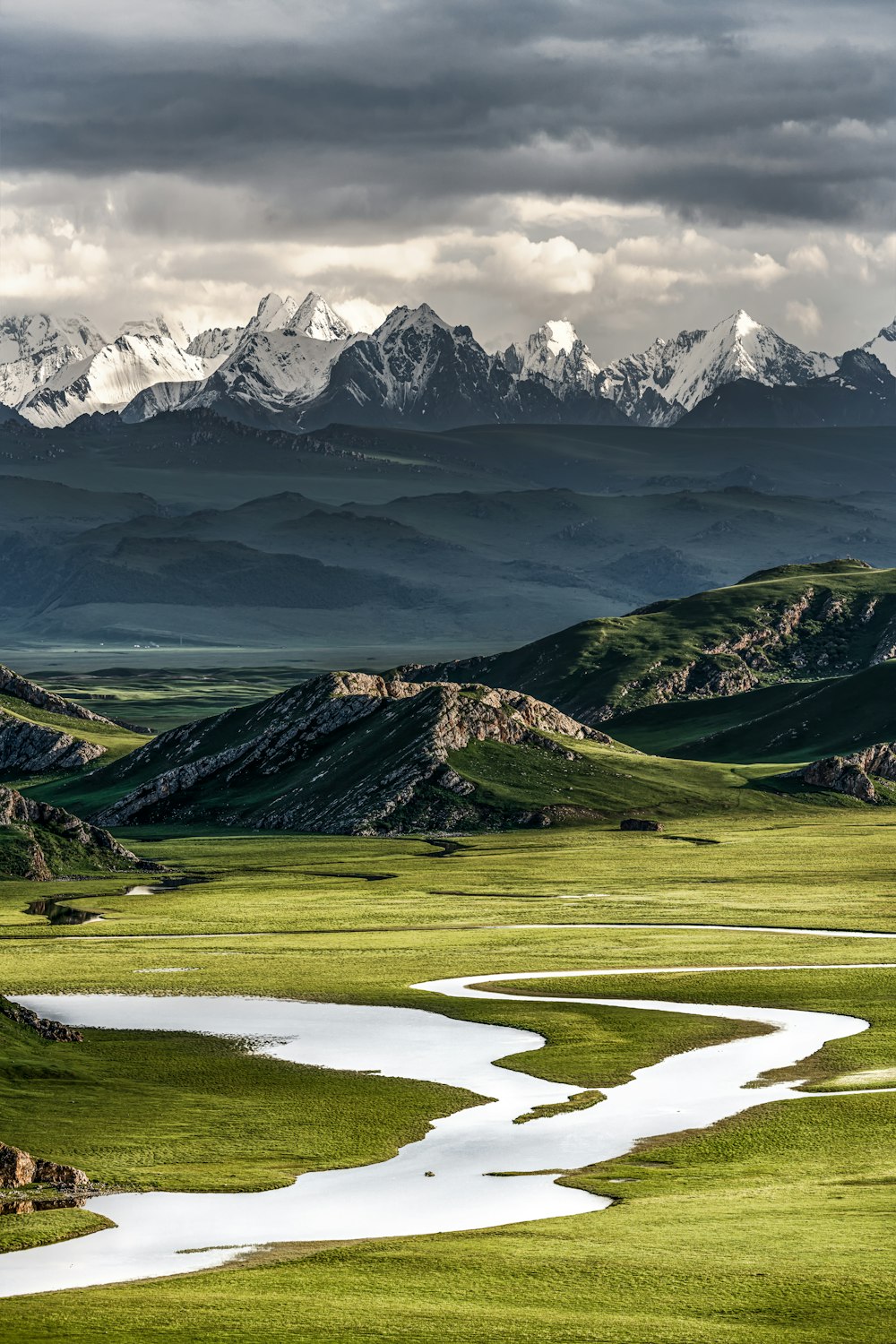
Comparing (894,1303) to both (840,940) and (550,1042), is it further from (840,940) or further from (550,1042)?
(840,940)

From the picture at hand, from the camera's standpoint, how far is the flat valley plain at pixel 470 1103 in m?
40.3

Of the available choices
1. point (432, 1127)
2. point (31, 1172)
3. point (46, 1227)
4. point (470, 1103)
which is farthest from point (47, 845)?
point (46, 1227)

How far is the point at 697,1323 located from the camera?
39.0 m

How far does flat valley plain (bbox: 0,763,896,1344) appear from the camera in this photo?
132 feet

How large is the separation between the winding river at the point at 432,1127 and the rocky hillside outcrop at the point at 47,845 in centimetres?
7458

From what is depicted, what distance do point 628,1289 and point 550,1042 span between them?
135 ft

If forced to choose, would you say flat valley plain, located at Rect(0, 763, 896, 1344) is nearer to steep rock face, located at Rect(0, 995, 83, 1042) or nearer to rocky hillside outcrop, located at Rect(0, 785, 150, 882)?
steep rock face, located at Rect(0, 995, 83, 1042)

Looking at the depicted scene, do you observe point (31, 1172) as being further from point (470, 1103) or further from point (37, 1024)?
point (37, 1024)

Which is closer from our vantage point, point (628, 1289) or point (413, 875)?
point (628, 1289)

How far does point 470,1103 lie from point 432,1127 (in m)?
4.89

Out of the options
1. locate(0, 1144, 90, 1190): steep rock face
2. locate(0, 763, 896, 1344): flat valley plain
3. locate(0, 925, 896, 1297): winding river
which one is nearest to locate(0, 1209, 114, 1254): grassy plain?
locate(0, 763, 896, 1344): flat valley plain

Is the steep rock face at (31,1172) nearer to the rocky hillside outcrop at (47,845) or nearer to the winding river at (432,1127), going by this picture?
the winding river at (432,1127)

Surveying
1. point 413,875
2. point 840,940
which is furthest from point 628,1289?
point 413,875

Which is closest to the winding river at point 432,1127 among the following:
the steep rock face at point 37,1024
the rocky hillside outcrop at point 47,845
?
the steep rock face at point 37,1024
